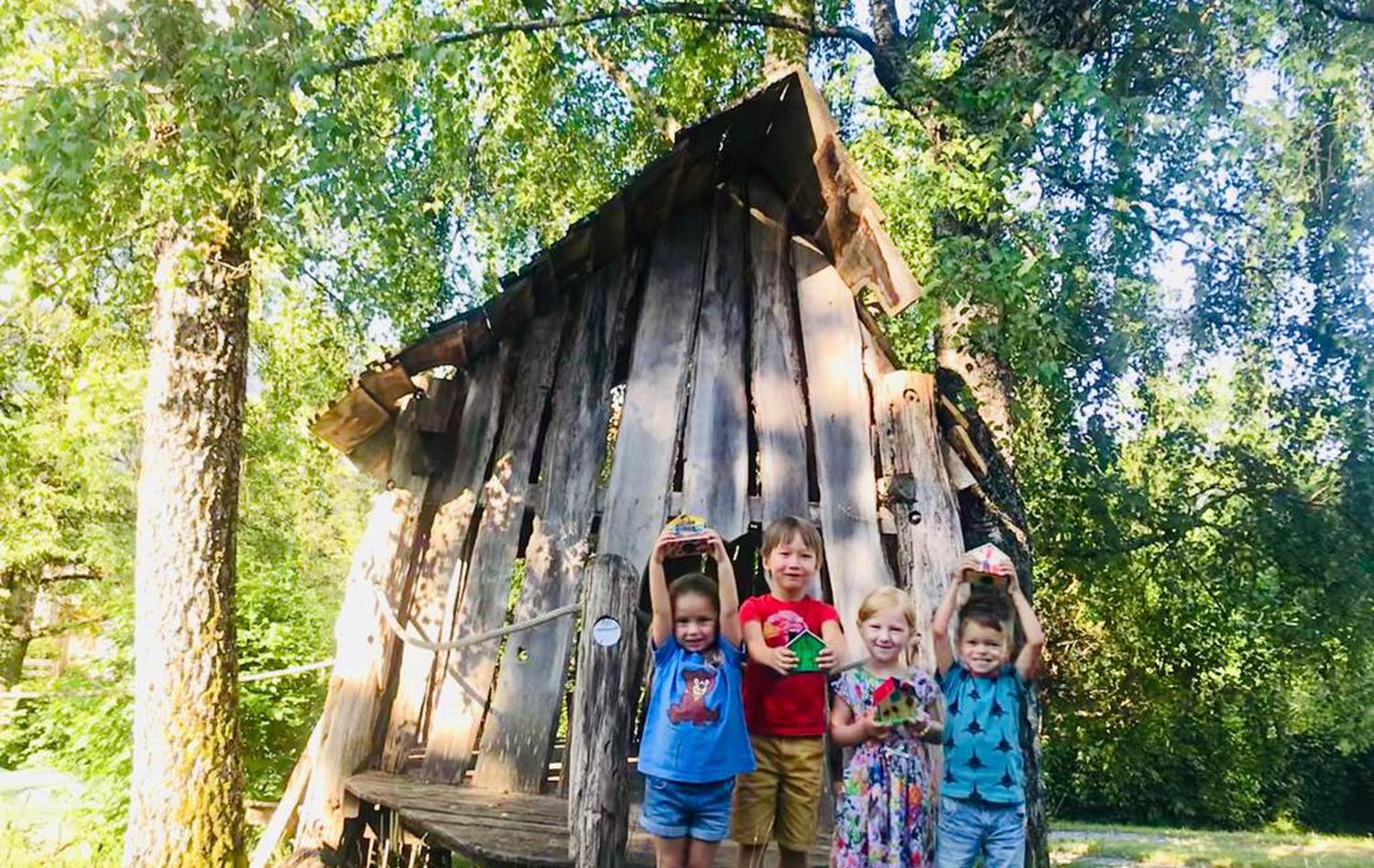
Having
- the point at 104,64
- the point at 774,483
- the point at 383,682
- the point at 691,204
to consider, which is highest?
the point at 104,64

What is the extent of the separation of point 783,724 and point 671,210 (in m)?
3.46

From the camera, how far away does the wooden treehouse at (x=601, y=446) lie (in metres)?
5.33

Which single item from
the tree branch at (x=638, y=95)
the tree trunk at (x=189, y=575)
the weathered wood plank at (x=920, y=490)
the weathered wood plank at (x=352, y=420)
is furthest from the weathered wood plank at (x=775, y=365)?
the tree branch at (x=638, y=95)

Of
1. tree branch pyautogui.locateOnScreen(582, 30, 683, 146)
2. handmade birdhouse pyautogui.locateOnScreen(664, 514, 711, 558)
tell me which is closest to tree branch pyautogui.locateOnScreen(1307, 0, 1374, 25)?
tree branch pyautogui.locateOnScreen(582, 30, 683, 146)

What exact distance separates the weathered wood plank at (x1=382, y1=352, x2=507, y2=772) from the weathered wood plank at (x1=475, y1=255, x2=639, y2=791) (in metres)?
0.37

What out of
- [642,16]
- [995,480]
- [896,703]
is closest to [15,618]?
[642,16]

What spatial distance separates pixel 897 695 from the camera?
362 cm

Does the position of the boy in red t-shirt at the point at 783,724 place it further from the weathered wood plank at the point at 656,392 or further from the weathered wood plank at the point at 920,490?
the weathered wood plank at the point at 656,392

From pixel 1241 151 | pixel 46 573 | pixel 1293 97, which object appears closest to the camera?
pixel 1241 151

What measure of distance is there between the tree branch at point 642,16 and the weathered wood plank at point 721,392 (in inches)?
76.9

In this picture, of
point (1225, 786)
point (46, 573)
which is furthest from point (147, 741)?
point (1225, 786)

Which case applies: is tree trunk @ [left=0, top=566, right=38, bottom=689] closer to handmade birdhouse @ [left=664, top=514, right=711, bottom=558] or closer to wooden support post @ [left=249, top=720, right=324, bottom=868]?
wooden support post @ [left=249, top=720, right=324, bottom=868]

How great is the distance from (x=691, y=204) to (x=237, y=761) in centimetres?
442

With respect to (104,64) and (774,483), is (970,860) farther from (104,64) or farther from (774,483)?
(104,64)
